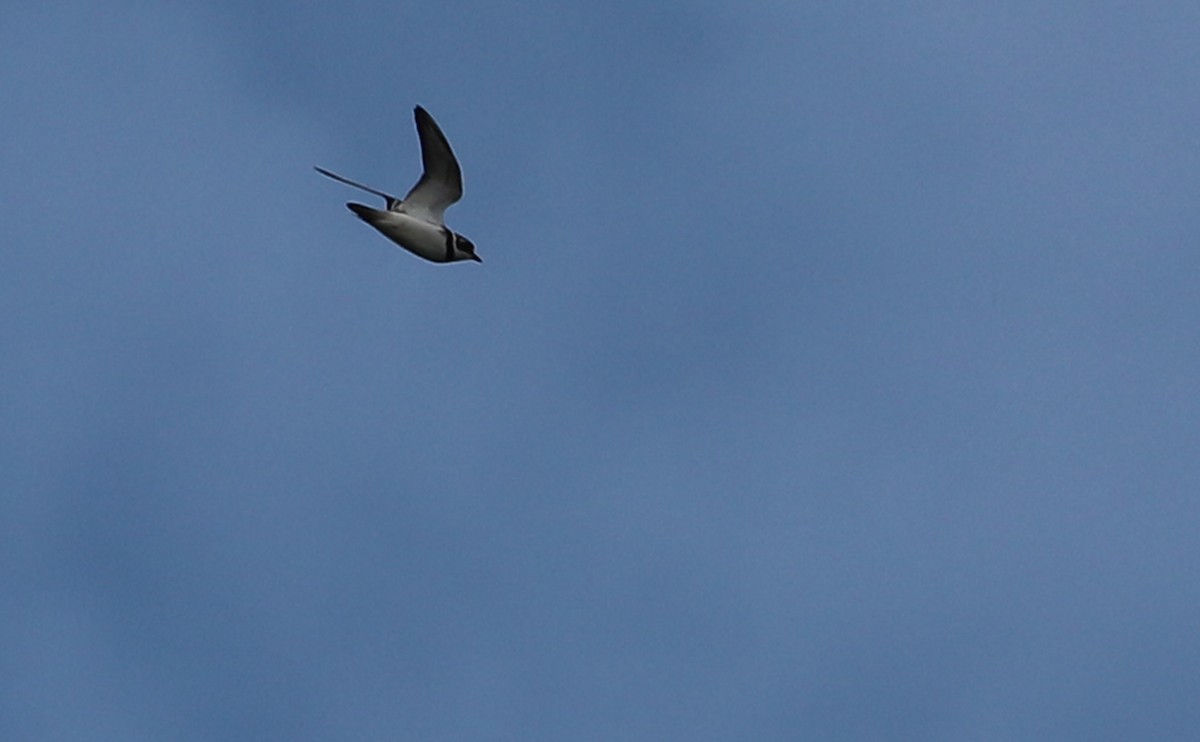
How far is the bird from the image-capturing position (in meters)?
38.0

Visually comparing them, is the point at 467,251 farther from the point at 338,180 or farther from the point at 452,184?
the point at 338,180

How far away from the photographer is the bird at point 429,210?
38000mm

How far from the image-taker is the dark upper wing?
126 feet

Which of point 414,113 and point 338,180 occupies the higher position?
point 414,113

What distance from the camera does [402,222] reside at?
Answer: 3819cm

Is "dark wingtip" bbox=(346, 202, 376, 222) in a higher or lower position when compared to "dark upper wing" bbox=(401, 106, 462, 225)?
lower

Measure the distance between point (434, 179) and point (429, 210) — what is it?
89 centimetres

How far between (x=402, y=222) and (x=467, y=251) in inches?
90.8

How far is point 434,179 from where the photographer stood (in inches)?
1554

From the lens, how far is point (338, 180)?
3362 centimetres

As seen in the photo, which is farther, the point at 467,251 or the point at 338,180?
the point at 467,251

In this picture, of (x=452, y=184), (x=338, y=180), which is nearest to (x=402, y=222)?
(x=452, y=184)

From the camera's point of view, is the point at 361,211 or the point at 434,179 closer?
the point at 361,211

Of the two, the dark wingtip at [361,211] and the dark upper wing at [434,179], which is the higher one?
the dark upper wing at [434,179]
